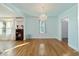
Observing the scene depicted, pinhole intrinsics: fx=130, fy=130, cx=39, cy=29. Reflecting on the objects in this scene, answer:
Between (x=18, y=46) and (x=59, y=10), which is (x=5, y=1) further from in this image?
(x=59, y=10)

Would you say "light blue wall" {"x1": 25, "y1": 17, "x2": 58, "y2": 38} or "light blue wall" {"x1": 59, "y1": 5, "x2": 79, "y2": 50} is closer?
"light blue wall" {"x1": 59, "y1": 5, "x2": 79, "y2": 50}

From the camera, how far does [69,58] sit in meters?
1.83

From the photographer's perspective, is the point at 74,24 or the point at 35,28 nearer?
the point at 74,24

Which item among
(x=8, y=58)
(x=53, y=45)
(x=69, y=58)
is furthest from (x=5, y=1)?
(x=53, y=45)

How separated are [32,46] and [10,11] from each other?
1822 millimetres

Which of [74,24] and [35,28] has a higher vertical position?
[74,24]

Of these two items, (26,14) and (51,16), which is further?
(26,14)

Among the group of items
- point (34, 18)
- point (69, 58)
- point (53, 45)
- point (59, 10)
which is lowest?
point (53, 45)

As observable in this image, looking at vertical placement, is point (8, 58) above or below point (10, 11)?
below

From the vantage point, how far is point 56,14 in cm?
591

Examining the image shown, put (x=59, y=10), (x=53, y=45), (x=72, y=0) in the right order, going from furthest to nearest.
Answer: (x=53, y=45)
(x=59, y=10)
(x=72, y=0)

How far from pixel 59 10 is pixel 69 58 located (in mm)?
4513

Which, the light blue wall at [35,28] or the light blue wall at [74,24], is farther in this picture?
the light blue wall at [35,28]

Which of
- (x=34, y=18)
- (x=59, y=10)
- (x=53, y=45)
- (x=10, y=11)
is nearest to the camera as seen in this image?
(x=10, y=11)
